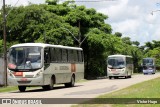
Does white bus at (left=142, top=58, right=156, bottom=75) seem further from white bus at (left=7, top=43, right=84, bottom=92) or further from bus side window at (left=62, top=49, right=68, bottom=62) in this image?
white bus at (left=7, top=43, right=84, bottom=92)

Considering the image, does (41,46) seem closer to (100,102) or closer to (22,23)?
(100,102)

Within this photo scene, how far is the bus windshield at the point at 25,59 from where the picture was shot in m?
26.3

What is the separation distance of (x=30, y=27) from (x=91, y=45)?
9.50m

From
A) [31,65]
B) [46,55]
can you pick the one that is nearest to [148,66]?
[46,55]

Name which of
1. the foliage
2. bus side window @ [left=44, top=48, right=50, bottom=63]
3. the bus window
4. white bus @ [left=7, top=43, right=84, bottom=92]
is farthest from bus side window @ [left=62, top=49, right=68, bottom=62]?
the foliage

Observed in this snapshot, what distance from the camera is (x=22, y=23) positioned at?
54.0 meters

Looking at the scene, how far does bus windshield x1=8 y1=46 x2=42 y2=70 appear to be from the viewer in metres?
26.3

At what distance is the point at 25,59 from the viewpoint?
26312mm

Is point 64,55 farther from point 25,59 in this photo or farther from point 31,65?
point 25,59

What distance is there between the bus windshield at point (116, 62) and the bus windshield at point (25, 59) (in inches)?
989

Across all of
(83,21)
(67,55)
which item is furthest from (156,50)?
(67,55)

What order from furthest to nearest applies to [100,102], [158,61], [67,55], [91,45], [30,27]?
[158,61] → [91,45] → [30,27] → [67,55] → [100,102]

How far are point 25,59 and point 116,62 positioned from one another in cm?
2613

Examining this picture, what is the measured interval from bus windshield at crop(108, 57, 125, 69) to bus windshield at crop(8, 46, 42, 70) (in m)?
25.1
